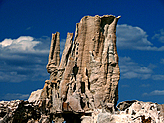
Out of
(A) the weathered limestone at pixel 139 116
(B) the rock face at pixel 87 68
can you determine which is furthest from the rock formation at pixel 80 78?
(A) the weathered limestone at pixel 139 116

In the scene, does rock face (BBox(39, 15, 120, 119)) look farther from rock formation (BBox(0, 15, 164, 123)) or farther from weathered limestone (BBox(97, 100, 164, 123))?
weathered limestone (BBox(97, 100, 164, 123))

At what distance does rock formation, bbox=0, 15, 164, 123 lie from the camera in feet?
106

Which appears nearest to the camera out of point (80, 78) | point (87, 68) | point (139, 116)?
point (139, 116)

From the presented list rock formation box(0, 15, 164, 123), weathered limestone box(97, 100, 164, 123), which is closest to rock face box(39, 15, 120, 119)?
rock formation box(0, 15, 164, 123)

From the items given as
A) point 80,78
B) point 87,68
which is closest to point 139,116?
point 80,78

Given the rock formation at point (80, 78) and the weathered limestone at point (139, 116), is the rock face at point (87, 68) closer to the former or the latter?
the rock formation at point (80, 78)

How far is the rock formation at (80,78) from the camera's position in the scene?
32.2 metres

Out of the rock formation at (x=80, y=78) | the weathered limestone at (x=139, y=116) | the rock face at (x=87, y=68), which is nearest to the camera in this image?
the weathered limestone at (x=139, y=116)

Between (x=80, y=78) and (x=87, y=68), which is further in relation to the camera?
(x=87, y=68)

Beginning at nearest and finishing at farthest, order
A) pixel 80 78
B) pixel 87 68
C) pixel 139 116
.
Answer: pixel 139 116 < pixel 80 78 < pixel 87 68

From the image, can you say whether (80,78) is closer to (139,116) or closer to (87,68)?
(87,68)

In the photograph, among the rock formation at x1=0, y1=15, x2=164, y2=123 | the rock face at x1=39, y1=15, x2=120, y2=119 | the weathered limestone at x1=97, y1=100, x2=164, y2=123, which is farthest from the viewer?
the rock face at x1=39, y1=15, x2=120, y2=119

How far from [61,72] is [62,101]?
10.1ft

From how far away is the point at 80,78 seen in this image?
33.8 m
